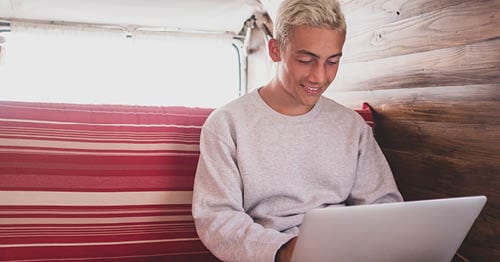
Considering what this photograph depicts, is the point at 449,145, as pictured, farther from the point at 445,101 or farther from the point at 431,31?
the point at 431,31

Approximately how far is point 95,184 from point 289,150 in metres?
0.48

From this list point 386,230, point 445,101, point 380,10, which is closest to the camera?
point 386,230

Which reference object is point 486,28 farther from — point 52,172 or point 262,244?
point 52,172

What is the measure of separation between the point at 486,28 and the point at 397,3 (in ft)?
1.21

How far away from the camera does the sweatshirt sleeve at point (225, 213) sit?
0.94 meters

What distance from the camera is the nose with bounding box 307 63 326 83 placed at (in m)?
1.12

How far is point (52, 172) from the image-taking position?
1124 millimetres

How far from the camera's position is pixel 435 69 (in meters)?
1.24

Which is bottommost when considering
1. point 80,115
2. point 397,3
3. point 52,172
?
point 52,172

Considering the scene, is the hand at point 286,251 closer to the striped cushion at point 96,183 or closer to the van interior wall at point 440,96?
the striped cushion at point 96,183

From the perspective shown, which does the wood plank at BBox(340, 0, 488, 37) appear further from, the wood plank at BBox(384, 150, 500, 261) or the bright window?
the bright window

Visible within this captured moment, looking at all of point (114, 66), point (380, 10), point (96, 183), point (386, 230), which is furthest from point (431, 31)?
point (114, 66)

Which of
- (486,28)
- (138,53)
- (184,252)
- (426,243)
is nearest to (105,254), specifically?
(184,252)

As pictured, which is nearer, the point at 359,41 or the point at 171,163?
the point at 171,163
